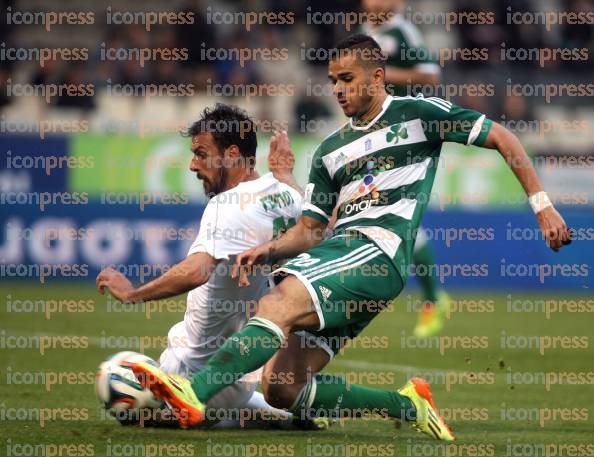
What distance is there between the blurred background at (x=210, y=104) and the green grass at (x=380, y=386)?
171cm

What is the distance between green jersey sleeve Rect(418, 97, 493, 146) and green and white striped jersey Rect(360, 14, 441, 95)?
12.4ft

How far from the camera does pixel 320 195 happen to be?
253 inches

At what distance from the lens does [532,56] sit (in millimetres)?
20500

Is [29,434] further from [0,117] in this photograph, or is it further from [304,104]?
[304,104]

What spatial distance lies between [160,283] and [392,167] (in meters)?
1.31

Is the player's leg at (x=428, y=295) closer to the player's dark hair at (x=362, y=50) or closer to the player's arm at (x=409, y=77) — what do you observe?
the player's arm at (x=409, y=77)

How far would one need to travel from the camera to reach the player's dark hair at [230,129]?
650 cm

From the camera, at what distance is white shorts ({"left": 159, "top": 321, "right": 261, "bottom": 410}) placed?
6559mm

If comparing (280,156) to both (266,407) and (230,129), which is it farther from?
(266,407)

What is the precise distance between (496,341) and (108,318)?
3876mm

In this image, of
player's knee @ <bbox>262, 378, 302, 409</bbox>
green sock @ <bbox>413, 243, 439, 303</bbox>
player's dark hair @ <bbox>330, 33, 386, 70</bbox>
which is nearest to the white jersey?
player's knee @ <bbox>262, 378, 302, 409</bbox>

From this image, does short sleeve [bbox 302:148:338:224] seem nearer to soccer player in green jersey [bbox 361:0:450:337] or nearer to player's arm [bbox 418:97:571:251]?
player's arm [bbox 418:97:571:251]

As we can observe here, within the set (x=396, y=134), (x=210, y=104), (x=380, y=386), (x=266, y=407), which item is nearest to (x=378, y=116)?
(x=396, y=134)

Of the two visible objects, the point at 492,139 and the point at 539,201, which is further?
the point at 492,139
